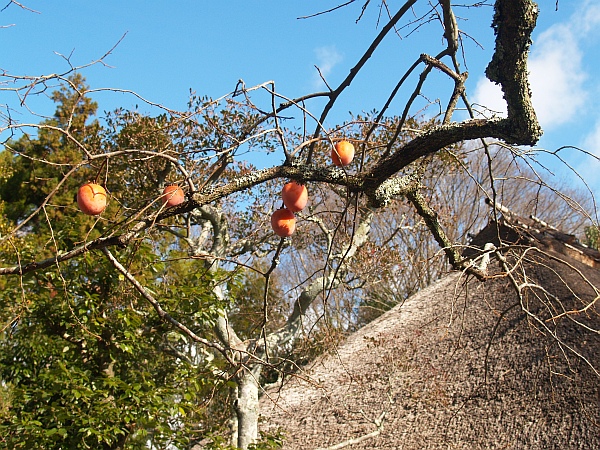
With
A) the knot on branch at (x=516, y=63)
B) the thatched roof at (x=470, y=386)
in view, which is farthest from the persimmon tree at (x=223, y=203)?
the thatched roof at (x=470, y=386)

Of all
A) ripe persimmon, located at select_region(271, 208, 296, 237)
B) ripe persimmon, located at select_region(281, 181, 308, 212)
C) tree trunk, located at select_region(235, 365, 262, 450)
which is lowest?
ripe persimmon, located at select_region(271, 208, 296, 237)

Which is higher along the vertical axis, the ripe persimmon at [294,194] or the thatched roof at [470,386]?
the thatched roof at [470,386]

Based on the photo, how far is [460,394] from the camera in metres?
6.07

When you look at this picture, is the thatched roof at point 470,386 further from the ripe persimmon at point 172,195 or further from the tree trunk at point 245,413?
the ripe persimmon at point 172,195

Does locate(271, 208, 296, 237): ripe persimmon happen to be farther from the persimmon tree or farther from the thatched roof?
the thatched roof

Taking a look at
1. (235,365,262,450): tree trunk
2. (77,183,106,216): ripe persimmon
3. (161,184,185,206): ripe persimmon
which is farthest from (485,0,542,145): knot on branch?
(235,365,262,450): tree trunk

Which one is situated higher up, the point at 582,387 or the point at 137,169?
the point at 137,169

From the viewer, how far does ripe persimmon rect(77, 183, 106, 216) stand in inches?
58.9

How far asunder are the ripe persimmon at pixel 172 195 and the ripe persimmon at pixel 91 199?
0.18 metres

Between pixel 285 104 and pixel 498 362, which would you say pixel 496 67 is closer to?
pixel 285 104

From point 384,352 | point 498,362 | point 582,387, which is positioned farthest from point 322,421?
point 582,387

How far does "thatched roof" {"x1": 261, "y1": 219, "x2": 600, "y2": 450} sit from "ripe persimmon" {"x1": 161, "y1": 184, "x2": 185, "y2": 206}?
3.37m

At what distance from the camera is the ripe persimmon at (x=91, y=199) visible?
1.50 metres

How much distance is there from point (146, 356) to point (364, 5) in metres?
2.81
